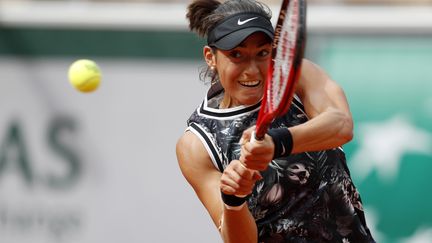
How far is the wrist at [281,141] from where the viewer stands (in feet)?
10.5

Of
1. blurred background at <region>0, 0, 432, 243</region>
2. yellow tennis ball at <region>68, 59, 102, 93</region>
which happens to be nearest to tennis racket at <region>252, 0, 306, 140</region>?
yellow tennis ball at <region>68, 59, 102, 93</region>

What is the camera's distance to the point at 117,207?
24.4 ft

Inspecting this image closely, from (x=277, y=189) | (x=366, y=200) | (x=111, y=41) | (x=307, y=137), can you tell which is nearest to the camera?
(x=307, y=137)

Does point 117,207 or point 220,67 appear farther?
point 117,207

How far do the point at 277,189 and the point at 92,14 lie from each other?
13.8ft

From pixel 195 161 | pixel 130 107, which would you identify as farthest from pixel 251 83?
pixel 130 107

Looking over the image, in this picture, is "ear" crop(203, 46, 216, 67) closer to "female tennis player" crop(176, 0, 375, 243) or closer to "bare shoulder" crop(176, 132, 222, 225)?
"female tennis player" crop(176, 0, 375, 243)

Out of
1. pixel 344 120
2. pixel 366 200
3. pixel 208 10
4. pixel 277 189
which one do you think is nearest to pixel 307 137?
pixel 344 120

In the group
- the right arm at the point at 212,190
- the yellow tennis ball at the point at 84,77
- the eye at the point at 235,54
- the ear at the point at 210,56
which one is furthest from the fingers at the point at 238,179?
the yellow tennis ball at the point at 84,77

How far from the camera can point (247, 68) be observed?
3645 millimetres

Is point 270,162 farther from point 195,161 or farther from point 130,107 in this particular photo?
point 130,107

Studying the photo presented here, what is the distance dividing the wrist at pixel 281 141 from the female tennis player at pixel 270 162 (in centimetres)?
35

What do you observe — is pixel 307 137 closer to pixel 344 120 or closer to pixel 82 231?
pixel 344 120

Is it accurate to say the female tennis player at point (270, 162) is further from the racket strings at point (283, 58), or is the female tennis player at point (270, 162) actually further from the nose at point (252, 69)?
the racket strings at point (283, 58)
